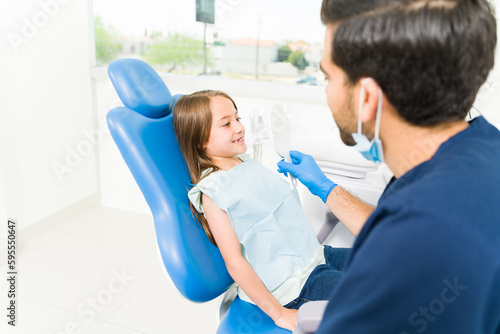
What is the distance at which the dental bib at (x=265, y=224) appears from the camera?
1.06 metres

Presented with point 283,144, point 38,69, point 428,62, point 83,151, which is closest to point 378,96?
point 428,62

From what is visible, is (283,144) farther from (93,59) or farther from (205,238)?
(93,59)

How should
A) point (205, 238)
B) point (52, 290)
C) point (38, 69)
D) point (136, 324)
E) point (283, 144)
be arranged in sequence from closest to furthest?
1. point (205, 238)
2. point (283, 144)
3. point (136, 324)
4. point (52, 290)
5. point (38, 69)

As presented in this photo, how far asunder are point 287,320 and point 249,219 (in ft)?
0.92

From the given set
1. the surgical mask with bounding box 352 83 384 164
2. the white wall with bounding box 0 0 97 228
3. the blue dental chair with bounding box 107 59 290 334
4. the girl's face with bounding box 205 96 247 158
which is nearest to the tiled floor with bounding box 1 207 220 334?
the white wall with bounding box 0 0 97 228

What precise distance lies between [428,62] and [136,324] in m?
1.53

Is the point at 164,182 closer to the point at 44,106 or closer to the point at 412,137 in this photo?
the point at 412,137

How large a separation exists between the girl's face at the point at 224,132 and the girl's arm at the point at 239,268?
182 millimetres

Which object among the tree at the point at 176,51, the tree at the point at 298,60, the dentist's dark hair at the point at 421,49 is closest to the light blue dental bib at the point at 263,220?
the dentist's dark hair at the point at 421,49

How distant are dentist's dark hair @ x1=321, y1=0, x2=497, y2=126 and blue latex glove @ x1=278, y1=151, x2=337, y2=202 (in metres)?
0.59

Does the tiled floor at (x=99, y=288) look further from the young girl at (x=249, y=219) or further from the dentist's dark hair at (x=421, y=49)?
the dentist's dark hair at (x=421, y=49)

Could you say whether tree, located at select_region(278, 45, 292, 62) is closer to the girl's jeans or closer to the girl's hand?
the girl's jeans

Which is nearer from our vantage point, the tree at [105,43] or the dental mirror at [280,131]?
the dental mirror at [280,131]

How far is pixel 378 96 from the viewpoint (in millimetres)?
611
